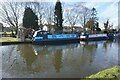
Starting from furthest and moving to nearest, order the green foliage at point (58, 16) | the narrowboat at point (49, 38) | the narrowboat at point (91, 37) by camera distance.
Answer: the green foliage at point (58, 16)
the narrowboat at point (91, 37)
the narrowboat at point (49, 38)

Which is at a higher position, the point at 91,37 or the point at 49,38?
the point at 49,38

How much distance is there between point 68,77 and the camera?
7.80m

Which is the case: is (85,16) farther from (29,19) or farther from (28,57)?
(28,57)

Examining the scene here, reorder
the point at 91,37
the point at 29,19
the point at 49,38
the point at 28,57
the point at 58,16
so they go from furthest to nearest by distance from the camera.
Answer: the point at 58,16 → the point at 29,19 → the point at 91,37 → the point at 49,38 → the point at 28,57

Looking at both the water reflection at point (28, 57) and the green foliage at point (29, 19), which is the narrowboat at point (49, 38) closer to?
the water reflection at point (28, 57)

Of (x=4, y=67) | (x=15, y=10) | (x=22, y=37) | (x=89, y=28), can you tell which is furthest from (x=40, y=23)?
(x=4, y=67)

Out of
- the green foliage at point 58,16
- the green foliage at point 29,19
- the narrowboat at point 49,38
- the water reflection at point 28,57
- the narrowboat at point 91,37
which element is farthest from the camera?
the green foliage at point 58,16

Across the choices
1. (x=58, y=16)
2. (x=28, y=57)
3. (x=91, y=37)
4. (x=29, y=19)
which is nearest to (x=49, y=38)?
(x=91, y=37)

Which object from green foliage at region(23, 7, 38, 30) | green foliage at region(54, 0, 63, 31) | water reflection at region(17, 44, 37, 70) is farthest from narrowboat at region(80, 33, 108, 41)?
water reflection at region(17, 44, 37, 70)

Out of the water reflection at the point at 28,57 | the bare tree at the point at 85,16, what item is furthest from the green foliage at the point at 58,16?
the water reflection at the point at 28,57

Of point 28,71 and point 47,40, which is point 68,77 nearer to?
point 28,71

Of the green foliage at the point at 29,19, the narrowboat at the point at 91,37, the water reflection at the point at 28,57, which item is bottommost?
the water reflection at the point at 28,57

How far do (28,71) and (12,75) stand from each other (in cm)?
95

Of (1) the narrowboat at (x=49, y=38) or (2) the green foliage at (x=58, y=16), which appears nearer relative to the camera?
(1) the narrowboat at (x=49, y=38)
